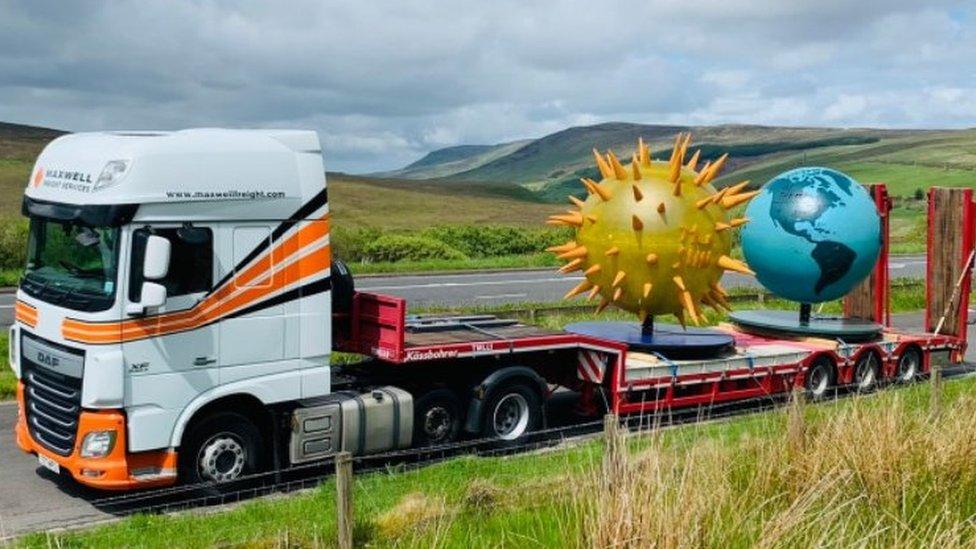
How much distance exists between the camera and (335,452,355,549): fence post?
725cm

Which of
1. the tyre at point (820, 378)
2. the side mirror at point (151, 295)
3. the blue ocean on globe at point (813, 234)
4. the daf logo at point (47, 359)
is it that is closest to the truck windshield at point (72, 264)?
the side mirror at point (151, 295)

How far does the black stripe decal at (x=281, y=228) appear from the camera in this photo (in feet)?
33.8

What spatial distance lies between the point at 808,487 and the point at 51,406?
282 inches

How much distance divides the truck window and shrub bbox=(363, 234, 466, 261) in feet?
96.8

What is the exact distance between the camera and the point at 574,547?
262 inches

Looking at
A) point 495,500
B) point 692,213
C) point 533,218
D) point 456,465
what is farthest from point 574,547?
point 533,218

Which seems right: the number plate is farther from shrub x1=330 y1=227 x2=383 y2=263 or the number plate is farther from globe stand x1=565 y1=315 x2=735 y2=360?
shrub x1=330 y1=227 x2=383 y2=263

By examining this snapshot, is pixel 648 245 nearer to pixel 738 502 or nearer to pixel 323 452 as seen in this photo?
pixel 323 452

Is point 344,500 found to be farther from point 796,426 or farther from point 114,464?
point 796,426

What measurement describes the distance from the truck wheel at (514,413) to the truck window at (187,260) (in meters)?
3.81

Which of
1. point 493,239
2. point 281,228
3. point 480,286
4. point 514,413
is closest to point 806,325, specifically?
point 514,413

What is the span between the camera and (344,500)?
7277 millimetres

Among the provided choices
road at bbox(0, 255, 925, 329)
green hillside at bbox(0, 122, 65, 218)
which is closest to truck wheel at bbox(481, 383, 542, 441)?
road at bbox(0, 255, 925, 329)

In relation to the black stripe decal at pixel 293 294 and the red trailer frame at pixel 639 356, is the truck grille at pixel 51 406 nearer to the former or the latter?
the black stripe decal at pixel 293 294
